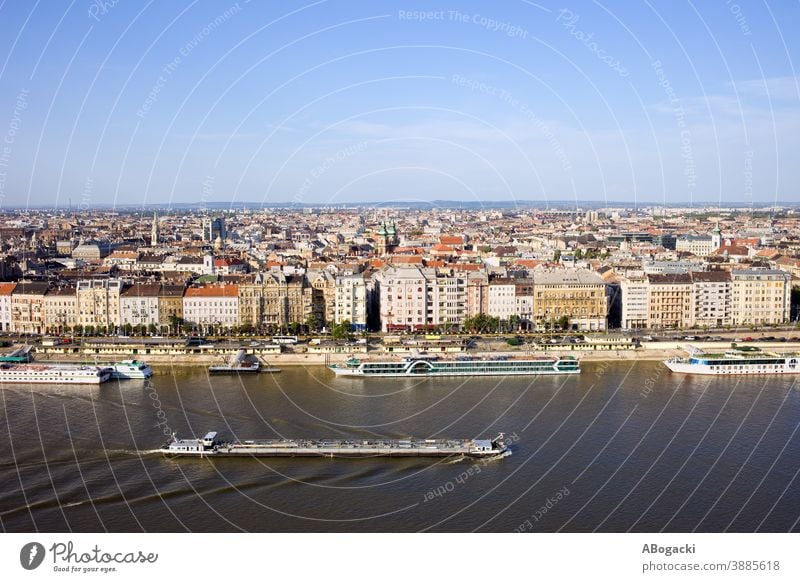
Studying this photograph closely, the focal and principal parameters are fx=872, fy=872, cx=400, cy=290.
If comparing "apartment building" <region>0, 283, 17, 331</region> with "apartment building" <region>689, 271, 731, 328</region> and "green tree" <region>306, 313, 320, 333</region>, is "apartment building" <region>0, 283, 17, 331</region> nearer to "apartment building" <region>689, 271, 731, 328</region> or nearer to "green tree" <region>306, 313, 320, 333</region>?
"green tree" <region>306, 313, 320, 333</region>

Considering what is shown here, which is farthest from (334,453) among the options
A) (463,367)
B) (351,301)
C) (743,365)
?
(351,301)

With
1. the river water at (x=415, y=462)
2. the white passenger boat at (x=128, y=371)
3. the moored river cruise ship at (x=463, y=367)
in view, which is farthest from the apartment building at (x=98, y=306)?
the moored river cruise ship at (x=463, y=367)

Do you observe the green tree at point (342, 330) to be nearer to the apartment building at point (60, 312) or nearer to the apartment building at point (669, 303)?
the apartment building at point (60, 312)

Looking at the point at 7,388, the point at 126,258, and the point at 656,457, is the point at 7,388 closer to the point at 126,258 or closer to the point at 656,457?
the point at 656,457

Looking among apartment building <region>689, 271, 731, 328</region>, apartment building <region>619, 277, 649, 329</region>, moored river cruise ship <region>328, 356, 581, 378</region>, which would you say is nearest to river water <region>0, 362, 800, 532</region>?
moored river cruise ship <region>328, 356, 581, 378</region>

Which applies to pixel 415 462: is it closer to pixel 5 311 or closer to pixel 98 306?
pixel 98 306
